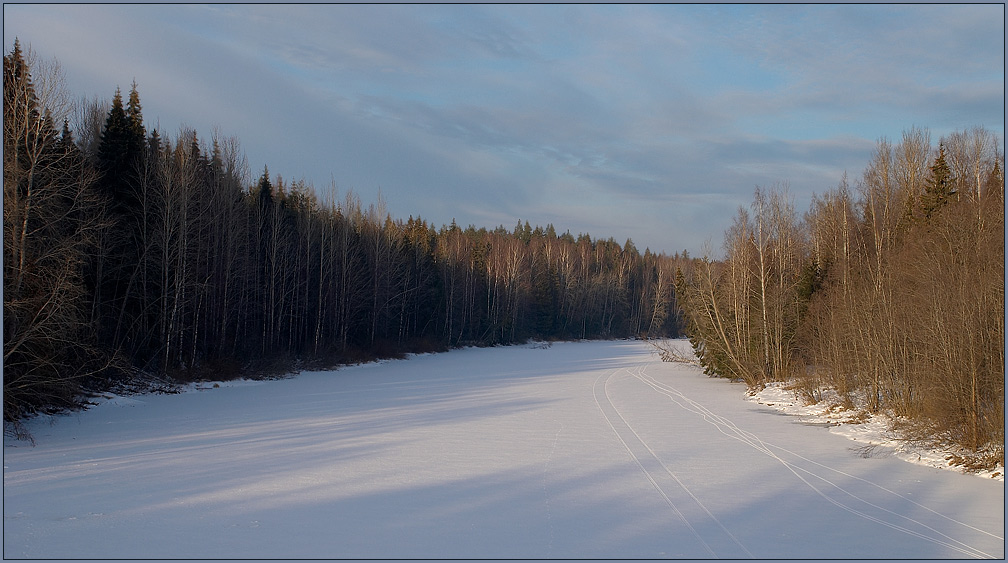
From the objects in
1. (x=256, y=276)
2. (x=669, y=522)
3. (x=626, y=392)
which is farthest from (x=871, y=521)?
(x=256, y=276)

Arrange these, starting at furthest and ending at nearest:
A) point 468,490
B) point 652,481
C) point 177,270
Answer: point 177,270
point 652,481
point 468,490

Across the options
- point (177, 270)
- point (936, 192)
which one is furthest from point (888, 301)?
point (177, 270)

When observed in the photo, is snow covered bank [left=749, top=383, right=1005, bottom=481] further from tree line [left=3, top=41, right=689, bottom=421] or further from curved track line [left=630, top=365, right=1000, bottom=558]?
tree line [left=3, top=41, right=689, bottom=421]

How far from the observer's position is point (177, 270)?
89.1 ft

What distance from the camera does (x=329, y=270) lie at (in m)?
43.5

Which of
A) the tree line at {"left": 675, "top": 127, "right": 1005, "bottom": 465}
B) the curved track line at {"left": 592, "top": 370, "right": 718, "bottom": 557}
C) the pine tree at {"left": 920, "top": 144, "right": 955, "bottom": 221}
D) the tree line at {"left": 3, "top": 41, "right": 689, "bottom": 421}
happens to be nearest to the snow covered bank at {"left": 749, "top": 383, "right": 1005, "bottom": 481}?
the tree line at {"left": 675, "top": 127, "right": 1005, "bottom": 465}

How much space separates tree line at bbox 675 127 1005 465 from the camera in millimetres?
11641

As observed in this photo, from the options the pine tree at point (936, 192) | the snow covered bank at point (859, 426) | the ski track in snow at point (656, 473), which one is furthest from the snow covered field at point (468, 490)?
the pine tree at point (936, 192)

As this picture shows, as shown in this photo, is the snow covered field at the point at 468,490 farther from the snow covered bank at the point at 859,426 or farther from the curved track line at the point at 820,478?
the snow covered bank at the point at 859,426

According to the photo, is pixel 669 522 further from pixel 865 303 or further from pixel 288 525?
pixel 865 303

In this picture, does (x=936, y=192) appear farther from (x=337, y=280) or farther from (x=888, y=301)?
(x=337, y=280)

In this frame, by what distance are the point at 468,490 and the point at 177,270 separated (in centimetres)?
2291

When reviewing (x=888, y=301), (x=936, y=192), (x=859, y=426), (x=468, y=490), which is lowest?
(x=859, y=426)

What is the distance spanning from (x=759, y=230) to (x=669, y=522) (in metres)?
23.1
